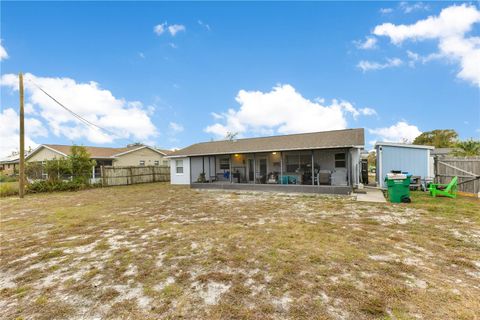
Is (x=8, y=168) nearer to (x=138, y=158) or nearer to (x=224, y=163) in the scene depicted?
(x=138, y=158)

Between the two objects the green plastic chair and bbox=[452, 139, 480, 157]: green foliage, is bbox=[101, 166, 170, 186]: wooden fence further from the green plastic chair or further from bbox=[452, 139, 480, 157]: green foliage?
bbox=[452, 139, 480, 157]: green foliage

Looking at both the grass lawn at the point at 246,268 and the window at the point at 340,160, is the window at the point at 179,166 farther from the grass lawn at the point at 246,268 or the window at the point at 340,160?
the window at the point at 340,160

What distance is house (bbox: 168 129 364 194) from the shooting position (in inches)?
450

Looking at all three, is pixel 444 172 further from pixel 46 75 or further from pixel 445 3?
pixel 46 75

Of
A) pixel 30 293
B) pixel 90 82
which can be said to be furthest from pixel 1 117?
pixel 30 293

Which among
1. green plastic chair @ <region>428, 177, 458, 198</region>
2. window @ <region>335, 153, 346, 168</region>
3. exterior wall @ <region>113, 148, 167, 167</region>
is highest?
exterior wall @ <region>113, 148, 167, 167</region>

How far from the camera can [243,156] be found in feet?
53.8

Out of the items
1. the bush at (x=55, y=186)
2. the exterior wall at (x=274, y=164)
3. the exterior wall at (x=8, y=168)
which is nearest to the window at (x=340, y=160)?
the exterior wall at (x=274, y=164)

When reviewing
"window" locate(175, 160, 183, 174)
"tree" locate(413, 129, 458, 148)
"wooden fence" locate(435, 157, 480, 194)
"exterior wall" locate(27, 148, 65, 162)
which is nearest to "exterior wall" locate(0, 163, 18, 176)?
"exterior wall" locate(27, 148, 65, 162)

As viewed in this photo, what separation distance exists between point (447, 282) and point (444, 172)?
11766 millimetres

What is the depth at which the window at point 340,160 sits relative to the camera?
13.0 meters

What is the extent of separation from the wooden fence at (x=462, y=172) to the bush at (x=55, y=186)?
910 inches

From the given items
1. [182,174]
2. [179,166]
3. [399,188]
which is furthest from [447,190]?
[179,166]

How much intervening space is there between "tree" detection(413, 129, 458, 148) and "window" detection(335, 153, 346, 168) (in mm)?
35655
